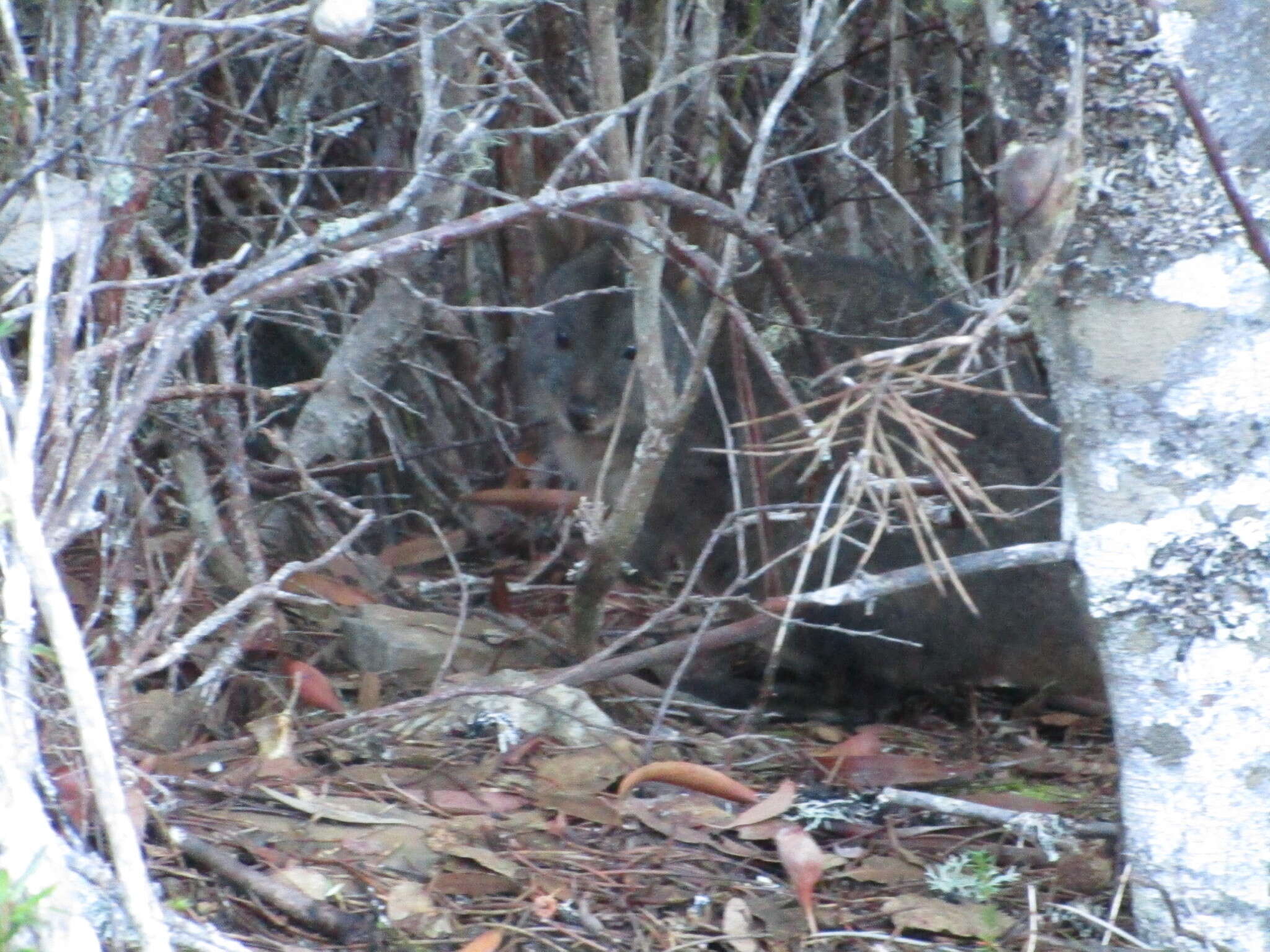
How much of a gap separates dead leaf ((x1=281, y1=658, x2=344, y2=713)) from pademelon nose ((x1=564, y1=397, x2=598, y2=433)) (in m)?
1.75

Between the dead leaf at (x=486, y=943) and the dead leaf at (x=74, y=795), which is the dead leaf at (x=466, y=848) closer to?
A: the dead leaf at (x=486, y=943)

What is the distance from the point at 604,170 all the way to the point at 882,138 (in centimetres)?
251

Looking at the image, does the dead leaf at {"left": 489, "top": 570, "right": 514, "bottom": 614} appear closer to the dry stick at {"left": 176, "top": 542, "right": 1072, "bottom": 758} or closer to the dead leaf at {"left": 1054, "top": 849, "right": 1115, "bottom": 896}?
the dry stick at {"left": 176, "top": 542, "right": 1072, "bottom": 758}

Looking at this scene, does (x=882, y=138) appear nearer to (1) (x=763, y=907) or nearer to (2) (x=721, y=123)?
(2) (x=721, y=123)

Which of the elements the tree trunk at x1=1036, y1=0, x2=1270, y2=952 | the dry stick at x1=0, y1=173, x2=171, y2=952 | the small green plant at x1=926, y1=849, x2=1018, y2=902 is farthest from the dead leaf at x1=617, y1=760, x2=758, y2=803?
the dry stick at x1=0, y1=173, x2=171, y2=952

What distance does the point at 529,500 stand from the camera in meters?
5.17

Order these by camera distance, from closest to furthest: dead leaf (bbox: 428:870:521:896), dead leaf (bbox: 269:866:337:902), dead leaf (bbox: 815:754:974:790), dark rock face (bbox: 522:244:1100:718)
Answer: dead leaf (bbox: 269:866:337:902), dead leaf (bbox: 428:870:521:896), dead leaf (bbox: 815:754:974:790), dark rock face (bbox: 522:244:1100:718)

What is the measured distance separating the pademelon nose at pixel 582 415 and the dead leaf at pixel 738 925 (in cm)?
251

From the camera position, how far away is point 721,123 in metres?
4.95

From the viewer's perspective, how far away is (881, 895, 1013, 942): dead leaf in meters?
2.88

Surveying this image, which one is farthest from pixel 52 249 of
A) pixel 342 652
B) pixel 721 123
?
pixel 721 123

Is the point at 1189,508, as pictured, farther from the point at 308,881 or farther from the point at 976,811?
the point at 308,881

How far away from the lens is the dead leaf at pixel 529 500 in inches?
201

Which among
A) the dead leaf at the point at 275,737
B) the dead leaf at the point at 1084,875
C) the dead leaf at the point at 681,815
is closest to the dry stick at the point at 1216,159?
the dead leaf at the point at 1084,875
